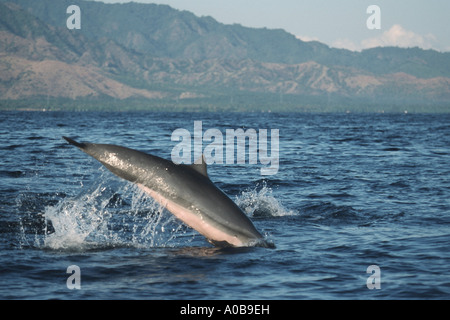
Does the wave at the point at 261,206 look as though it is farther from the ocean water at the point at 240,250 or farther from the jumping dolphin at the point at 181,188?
the jumping dolphin at the point at 181,188

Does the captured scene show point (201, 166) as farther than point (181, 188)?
Yes

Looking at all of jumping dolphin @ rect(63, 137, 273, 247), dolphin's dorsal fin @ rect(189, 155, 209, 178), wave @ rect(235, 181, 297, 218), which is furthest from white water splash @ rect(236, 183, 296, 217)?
dolphin's dorsal fin @ rect(189, 155, 209, 178)

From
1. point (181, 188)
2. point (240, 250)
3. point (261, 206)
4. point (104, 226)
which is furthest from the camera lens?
point (261, 206)

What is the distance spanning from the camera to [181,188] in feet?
37.4

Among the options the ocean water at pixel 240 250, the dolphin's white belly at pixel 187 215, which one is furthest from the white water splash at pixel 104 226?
the dolphin's white belly at pixel 187 215

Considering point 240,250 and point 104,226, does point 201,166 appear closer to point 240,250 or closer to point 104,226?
point 240,250

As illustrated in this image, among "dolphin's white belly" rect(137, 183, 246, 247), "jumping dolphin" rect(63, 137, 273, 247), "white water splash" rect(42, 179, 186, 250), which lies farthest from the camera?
"white water splash" rect(42, 179, 186, 250)

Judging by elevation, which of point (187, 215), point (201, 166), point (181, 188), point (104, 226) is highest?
point (201, 166)

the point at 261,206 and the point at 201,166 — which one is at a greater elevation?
the point at 201,166

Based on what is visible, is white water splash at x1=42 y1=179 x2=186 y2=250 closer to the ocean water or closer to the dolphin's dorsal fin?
the ocean water

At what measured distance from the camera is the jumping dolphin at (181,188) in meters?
11.0

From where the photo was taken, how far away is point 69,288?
9883mm

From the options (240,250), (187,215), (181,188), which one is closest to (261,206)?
(240,250)

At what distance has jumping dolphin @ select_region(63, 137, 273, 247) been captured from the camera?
1102 cm
